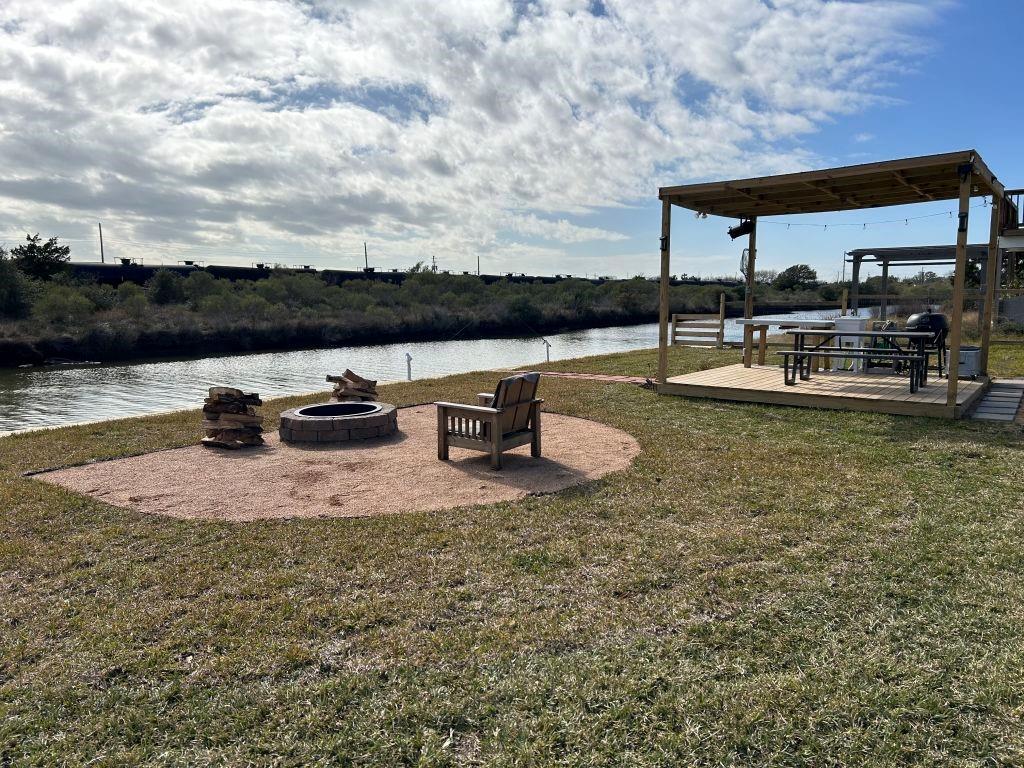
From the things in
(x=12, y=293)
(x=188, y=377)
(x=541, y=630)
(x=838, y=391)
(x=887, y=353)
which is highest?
(x=12, y=293)

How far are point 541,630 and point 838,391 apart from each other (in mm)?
6590

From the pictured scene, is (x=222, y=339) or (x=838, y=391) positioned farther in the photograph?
(x=222, y=339)

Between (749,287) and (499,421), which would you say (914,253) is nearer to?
(749,287)

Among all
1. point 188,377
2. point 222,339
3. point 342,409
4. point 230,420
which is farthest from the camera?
point 222,339

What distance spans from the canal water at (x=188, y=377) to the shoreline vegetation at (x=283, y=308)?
111 inches

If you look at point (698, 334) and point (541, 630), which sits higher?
point (698, 334)

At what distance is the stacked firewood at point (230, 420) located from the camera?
6.29 m

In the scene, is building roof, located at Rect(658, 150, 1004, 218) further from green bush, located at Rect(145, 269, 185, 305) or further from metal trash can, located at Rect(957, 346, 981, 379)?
green bush, located at Rect(145, 269, 185, 305)

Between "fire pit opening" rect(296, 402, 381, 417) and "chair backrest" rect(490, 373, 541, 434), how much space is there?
186cm

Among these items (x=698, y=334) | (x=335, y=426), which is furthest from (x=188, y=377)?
(x=335, y=426)

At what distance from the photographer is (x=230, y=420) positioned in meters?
6.38

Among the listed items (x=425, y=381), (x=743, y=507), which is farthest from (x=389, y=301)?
(x=743, y=507)

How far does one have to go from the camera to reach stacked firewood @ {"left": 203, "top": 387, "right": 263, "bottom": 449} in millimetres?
6289

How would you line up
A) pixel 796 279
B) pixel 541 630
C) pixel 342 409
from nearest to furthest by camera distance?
pixel 541 630
pixel 342 409
pixel 796 279
